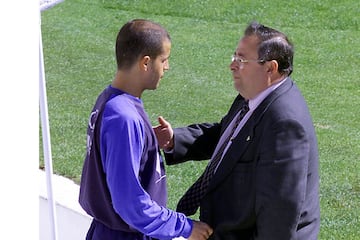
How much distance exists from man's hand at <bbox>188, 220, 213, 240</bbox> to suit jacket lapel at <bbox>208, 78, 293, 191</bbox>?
0.17m

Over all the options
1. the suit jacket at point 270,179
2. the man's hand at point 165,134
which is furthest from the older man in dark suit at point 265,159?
the man's hand at point 165,134

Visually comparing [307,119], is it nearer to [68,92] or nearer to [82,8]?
[68,92]

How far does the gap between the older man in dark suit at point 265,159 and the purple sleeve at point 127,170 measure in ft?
1.07

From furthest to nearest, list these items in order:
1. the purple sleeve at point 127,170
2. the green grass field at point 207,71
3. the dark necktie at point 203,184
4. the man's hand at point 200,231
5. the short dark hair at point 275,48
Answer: the green grass field at point 207,71
the dark necktie at point 203,184
the man's hand at point 200,231
the short dark hair at point 275,48
the purple sleeve at point 127,170

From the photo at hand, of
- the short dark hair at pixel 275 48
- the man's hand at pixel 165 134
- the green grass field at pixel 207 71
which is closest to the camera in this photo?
the short dark hair at pixel 275 48

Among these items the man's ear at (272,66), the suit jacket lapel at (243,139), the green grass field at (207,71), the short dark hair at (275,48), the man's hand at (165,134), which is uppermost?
the short dark hair at (275,48)

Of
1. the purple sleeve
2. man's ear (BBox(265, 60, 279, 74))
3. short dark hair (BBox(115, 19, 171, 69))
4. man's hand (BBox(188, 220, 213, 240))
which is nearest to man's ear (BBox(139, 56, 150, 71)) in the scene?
short dark hair (BBox(115, 19, 171, 69))

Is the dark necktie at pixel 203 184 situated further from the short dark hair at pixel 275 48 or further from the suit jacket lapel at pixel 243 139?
the short dark hair at pixel 275 48

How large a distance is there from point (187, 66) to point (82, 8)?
4013 mm

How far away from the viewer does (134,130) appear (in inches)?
122

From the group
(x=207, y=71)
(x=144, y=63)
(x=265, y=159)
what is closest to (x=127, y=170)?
(x=144, y=63)

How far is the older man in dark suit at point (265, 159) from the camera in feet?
10.3

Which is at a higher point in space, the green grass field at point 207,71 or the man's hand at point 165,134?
the man's hand at point 165,134

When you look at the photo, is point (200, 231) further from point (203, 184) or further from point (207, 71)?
point (207, 71)
